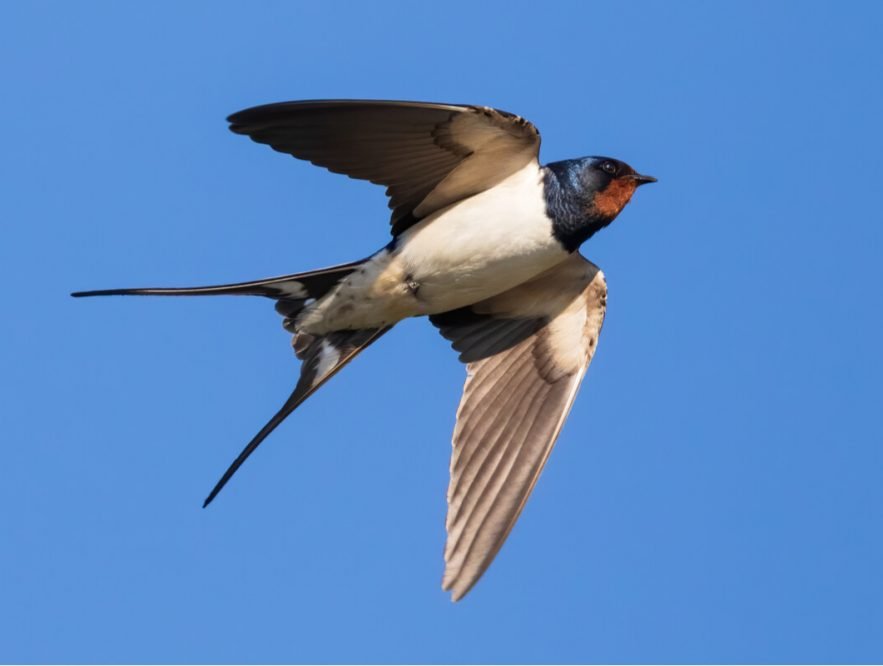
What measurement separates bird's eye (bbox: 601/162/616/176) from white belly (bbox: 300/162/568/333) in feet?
0.61

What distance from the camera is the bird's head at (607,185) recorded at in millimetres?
4668

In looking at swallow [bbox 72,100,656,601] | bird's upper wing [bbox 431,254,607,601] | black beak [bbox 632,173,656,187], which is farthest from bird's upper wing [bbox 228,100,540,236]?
bird's upper wing [bbox 431,254,607,601]

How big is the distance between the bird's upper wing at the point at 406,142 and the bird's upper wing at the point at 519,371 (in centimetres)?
49

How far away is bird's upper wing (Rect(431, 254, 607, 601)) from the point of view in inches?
185

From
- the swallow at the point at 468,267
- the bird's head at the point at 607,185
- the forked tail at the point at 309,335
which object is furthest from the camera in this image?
the bird's head at the point at 607,185

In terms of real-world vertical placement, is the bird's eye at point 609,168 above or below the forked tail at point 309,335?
above

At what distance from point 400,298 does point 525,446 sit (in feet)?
1.89

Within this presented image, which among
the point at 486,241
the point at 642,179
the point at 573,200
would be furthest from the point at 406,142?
the point at 642,179

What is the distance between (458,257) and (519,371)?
54 centimetres

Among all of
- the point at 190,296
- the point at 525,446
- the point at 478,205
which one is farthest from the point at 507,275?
the point at 190,296

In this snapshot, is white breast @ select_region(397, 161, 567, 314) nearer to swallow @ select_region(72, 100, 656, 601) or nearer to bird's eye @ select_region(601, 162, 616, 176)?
swallow @ select_region(72, 100, 656, 601)

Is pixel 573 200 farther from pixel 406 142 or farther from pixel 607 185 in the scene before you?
pixel 406 142

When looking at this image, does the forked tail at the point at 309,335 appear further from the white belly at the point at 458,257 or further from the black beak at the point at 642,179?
the black beak at the point at 642,179

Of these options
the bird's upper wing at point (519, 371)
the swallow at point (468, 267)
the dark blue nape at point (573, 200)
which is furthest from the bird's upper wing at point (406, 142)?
the bird's upper wing at point (519, 371)
